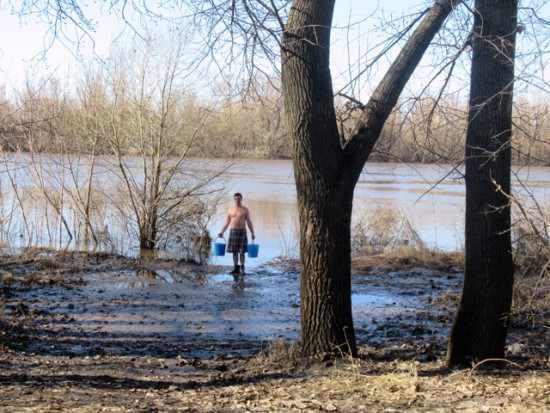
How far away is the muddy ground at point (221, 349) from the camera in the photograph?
5.30 m

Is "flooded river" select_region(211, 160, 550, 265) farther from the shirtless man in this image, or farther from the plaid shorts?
the plaid shorts

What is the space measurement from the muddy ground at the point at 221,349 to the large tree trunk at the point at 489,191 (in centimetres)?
39

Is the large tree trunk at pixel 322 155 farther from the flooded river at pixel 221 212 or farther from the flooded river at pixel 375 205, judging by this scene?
the flooded river at pixel 221 212

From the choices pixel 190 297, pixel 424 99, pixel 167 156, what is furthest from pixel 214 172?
pixel 424 99

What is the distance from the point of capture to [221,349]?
322 inches

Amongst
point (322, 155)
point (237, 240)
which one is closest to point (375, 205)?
point (237, 240)

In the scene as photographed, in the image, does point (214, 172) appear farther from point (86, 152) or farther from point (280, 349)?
point (280, 349)

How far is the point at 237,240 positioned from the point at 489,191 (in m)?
8.58

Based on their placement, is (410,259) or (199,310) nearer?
(199,310)

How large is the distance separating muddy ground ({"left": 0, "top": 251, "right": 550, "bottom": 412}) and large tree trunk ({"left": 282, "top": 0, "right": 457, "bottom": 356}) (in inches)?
21.0

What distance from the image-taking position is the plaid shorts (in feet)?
47.5

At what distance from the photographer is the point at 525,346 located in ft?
27.0

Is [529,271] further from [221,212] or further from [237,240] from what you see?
[221,212]

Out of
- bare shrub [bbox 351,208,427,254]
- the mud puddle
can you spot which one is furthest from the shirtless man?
bare shrub [bbox 351,208,427,254]
